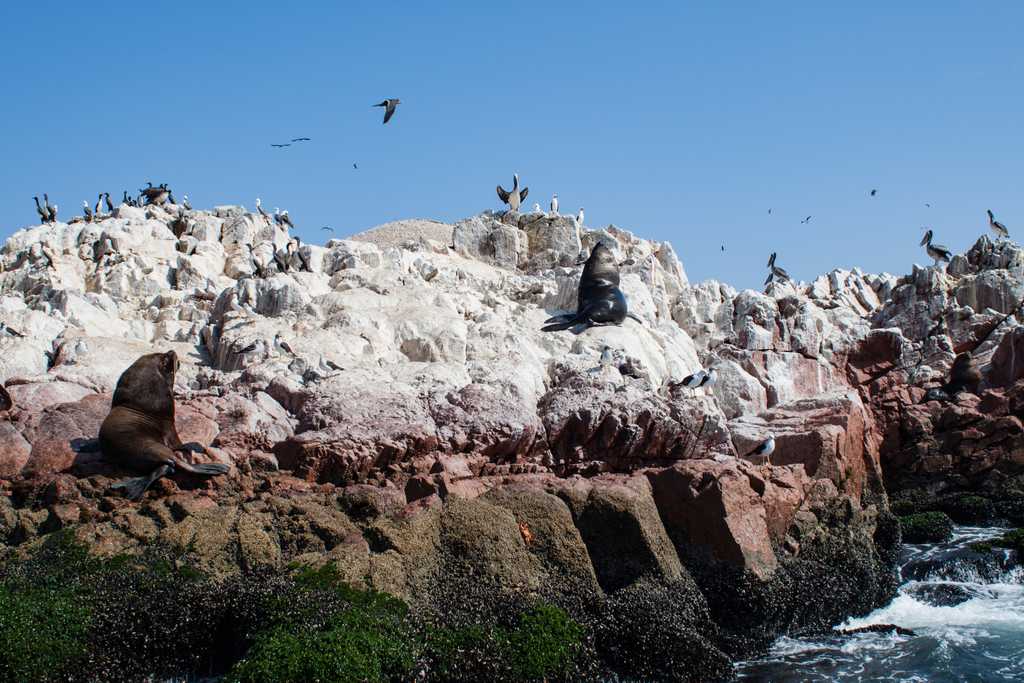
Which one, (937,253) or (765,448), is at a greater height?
(937,253)

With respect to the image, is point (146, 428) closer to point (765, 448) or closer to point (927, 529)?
Result: point (765, 448)

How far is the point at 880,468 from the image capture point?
823 inches

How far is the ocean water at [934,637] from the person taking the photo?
40.8 ft

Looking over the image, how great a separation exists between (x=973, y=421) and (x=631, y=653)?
1261cm

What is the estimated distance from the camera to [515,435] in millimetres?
15609

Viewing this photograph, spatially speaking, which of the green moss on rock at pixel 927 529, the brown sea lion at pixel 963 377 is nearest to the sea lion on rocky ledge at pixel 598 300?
the green moss on rock at pixel 927 529

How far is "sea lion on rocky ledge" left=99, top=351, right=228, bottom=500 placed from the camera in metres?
13.5

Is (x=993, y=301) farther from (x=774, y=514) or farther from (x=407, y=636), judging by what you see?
(x=407, y=636)

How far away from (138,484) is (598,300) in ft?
37.4

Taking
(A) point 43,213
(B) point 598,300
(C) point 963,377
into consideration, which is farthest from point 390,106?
(A) point 43,213

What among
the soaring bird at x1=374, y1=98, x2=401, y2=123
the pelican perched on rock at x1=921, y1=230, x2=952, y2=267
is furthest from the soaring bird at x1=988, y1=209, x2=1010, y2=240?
the soaring bird at x1=374, y1=98, x2=401, y2=123

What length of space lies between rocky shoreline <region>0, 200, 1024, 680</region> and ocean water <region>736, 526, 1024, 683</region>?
1.42 feet

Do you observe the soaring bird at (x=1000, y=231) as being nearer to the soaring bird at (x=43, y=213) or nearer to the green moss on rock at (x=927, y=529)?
the green moss on rock at (x=927, y=529)

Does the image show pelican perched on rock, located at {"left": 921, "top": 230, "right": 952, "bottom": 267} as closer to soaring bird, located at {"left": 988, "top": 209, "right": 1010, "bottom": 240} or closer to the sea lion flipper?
soaring bird, located at {"left": 988, "top": 209, "right": 1010, "bottom": 240}
